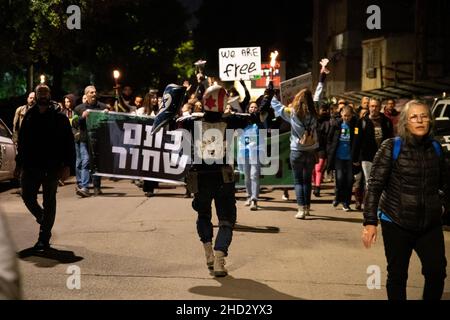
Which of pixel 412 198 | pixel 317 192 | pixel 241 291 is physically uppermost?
pixel 412 198

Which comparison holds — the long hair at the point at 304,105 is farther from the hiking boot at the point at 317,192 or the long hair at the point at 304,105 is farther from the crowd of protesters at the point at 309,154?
the hiking boot at the point at 317,192

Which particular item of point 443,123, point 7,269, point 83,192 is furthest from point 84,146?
point 7,269

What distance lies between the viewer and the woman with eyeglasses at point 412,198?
5301mm

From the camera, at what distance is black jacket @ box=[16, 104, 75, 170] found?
8.48 m

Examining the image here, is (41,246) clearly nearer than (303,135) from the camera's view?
Yes

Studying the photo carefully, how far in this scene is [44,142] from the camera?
8.48m

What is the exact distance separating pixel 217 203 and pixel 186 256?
3.46 feet

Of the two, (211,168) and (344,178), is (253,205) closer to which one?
(344,178)

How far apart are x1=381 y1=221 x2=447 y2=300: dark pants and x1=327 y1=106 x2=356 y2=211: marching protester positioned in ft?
22.4

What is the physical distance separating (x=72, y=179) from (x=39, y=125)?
9241mm

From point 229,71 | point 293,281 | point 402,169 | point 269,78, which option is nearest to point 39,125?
point 269,78

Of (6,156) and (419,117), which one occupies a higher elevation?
(419,117)

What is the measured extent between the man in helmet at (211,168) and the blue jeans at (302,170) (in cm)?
359

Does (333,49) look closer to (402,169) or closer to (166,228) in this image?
(166,228)
